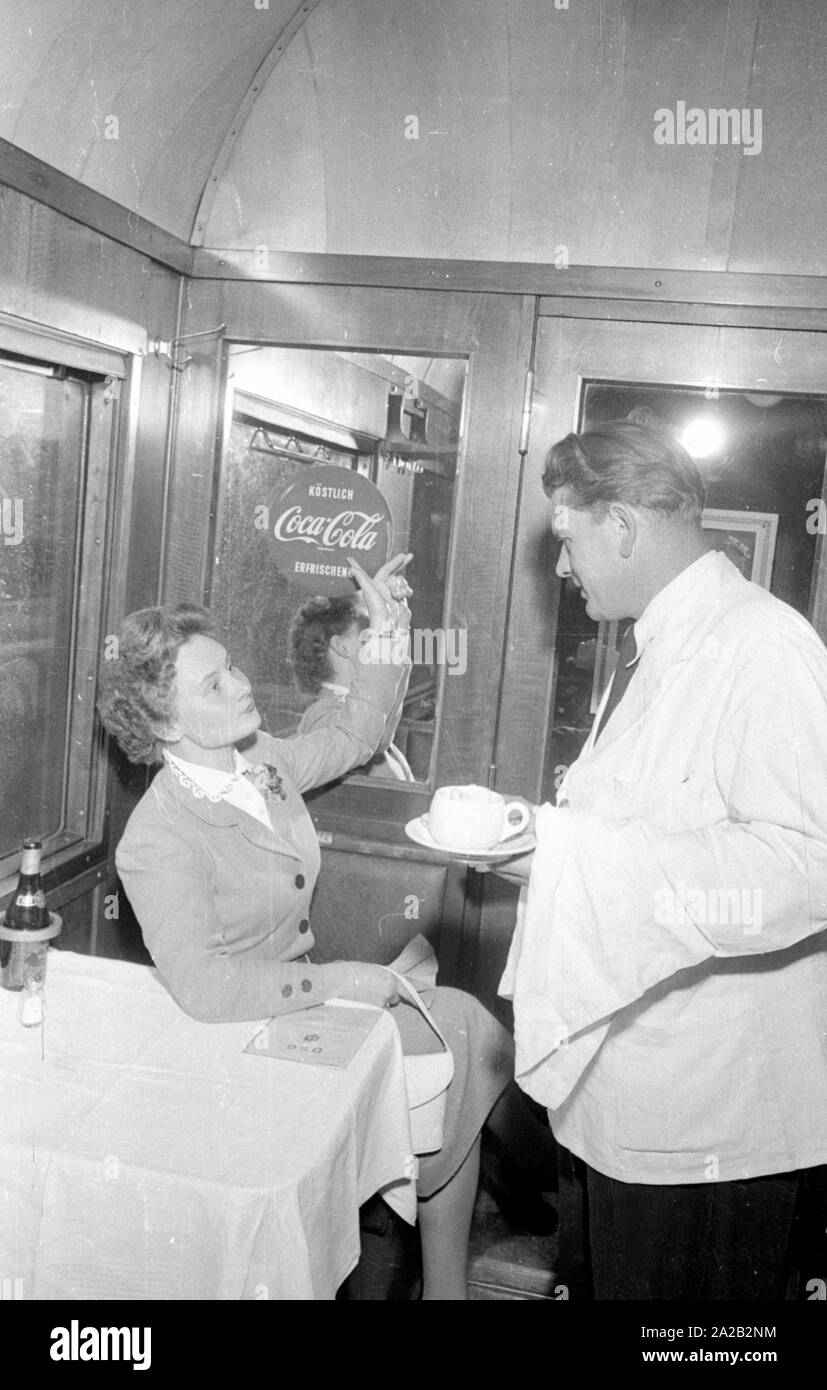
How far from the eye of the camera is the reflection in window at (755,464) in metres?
2.19

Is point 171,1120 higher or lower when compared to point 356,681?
lower

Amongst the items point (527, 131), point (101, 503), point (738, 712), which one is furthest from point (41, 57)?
point (738, 712)

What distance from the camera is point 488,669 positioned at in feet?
7.73

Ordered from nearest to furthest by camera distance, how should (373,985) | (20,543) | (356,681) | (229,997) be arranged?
(229,997)
(373,985)
(20,543)
(356,681)

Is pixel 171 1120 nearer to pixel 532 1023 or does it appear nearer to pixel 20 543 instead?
pixel 532 1023

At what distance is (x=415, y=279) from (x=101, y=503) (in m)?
Answer: 0.76

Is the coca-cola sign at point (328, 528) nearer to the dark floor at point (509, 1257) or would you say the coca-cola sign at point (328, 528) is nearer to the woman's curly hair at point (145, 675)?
the woman's curly hair at point (145, 675)

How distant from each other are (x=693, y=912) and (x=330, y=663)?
1257 millimetres

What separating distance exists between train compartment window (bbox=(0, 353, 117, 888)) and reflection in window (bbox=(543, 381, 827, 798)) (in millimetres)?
978

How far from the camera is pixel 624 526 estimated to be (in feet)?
5.18

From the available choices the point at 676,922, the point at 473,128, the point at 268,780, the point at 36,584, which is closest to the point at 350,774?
the point at 268,780

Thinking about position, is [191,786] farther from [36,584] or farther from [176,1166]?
[176,1166]

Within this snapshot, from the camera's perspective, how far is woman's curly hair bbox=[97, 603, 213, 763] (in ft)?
6.46

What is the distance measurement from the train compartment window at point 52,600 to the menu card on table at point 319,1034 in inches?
27.3
